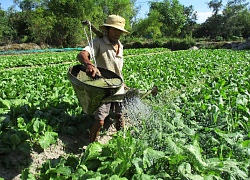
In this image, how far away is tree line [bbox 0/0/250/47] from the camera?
41562mm

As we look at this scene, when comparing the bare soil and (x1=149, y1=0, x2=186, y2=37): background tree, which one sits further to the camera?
(x1=149, y1=0, x2=186, y2=37): background tree

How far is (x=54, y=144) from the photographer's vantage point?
401 centimetres

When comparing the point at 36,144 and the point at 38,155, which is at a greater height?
the point at 36,144

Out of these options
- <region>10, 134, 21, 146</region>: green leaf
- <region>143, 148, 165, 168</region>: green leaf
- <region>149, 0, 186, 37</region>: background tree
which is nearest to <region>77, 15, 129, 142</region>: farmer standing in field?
<region>10, 134, 21, 146</region>: green leaf

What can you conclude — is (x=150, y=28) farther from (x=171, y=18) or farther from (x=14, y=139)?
(x=14, y=139)

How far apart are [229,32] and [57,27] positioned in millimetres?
32436

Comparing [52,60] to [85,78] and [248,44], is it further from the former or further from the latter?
[248,44]

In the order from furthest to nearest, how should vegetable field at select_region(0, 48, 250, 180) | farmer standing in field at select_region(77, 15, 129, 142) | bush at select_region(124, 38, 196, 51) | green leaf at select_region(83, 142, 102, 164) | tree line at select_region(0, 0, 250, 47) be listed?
1. tree line at select_region(0, 0, 250, 47)
2. bush at select_region(124, 38, 196, 51)
3. farmer standing in field at select_region(77, 15, 129, 142)
4. green leaf at select_region(83, 142, 102, 164)
5. vegetable field at select_region(0, 48, 250, 180)

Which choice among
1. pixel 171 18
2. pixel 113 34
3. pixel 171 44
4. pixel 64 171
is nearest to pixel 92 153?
pixel 64 171

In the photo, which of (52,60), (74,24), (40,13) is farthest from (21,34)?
(52,60)

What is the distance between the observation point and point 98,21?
164 ft

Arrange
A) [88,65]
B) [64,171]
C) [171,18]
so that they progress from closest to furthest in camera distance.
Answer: [64,171], [88,65], [171,18]

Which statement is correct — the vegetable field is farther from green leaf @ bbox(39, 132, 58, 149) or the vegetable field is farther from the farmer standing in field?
the farmer standing in field

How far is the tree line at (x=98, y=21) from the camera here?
136 feet
